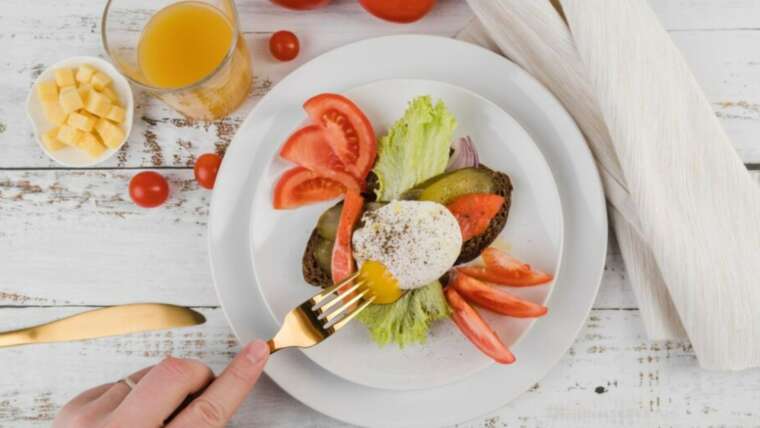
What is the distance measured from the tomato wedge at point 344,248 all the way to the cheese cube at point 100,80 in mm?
721

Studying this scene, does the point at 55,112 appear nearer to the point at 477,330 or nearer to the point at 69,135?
the point at 69,135

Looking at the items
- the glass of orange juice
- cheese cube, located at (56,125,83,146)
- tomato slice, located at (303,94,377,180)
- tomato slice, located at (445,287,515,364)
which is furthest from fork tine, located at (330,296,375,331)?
cheese cube, located at (56,125,83,146)

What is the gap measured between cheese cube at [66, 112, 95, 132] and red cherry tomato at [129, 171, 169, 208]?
0.17 metres

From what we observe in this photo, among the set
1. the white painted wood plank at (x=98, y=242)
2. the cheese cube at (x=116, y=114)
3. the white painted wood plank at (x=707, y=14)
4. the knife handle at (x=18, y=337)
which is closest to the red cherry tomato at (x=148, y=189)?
the white painted wood plank at (x=98, y=242)

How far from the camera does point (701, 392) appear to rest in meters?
1.79

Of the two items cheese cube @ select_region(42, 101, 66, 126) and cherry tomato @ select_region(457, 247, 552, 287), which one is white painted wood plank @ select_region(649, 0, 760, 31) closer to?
cherry tomato @ select_region(457, 247, 552, 287)

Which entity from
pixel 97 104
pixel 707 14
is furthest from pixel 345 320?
pixel 707 14

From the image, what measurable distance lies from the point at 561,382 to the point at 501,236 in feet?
1.35

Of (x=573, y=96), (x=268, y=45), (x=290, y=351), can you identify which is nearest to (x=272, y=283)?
(x=290, y=351)

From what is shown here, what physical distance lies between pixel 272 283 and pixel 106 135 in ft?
1.91

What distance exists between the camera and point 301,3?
1827mm

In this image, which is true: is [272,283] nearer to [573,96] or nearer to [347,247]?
[347,247]

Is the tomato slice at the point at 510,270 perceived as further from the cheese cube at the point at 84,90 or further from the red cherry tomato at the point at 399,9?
the cheese cube at the point at 84,90

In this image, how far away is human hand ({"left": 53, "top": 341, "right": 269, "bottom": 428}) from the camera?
4.77 feet
